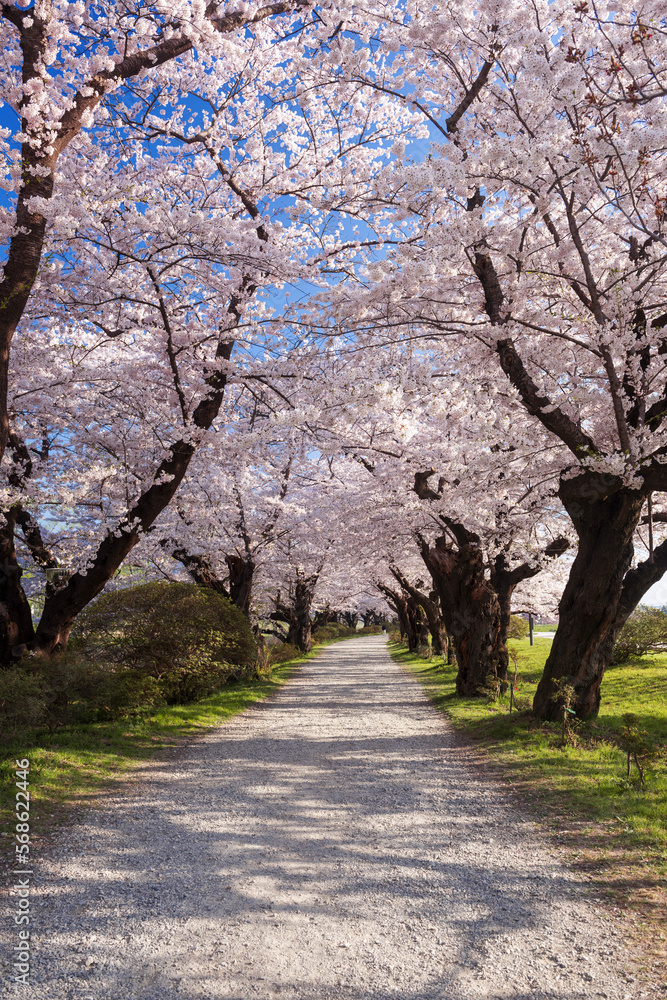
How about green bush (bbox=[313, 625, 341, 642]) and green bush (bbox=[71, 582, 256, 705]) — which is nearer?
green bush (bbox=[71, 582, 256, 705])

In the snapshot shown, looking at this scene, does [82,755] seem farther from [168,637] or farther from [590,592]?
[590,592]

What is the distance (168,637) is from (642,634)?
48.9ft

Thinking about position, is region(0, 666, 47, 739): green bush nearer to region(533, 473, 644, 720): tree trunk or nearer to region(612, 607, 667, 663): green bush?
region(533, 473, 644, 720): tree trunk

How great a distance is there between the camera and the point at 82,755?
7445 millimetres

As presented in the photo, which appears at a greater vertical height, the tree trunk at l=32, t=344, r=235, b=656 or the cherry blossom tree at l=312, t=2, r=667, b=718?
the cherry blossom tree at l=312, t=2, r=667, b=718

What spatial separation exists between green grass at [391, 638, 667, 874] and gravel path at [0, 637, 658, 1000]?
0.64 m

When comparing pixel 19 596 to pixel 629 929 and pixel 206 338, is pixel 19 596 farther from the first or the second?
pixel 629 929

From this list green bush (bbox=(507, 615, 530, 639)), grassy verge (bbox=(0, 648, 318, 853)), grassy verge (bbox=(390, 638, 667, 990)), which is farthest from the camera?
green bush (bbox=(507, 615, 530, 639))

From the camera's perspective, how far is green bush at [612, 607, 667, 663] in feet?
58.3

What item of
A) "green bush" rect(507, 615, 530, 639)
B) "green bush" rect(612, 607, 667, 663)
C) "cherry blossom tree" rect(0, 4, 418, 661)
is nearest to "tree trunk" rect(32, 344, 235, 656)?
"cherry blossom tree" rect(0, 4, 418, 661)

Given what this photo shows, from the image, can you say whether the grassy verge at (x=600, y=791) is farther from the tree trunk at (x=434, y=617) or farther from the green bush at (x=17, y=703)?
the tree trunk at (x=434, y=617)

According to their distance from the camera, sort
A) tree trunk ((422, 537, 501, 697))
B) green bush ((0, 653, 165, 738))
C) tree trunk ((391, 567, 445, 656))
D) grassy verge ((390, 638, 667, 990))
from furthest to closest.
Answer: tree trunk ((391, 567, 445, 656)), tree trunk ((422, 537, 501, 697)), green bush ((0, 653, 165, 738)), grassy verge ((390, 638, 667, 990))

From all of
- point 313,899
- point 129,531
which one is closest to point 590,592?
→ point 313,899

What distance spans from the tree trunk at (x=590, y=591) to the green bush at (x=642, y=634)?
9.86 metres
